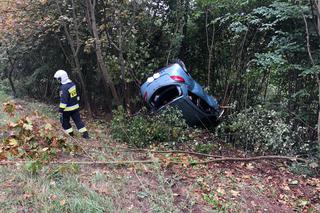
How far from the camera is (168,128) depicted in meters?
8.04

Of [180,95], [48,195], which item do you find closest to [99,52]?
[180,95]

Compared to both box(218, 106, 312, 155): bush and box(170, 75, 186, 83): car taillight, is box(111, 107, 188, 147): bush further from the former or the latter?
box(218, 106, 312, 155): bush

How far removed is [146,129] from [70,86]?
2041mm

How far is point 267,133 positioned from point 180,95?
7.74 ft

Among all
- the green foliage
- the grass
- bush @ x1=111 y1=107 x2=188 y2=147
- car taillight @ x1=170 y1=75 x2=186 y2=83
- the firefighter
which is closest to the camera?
the grass

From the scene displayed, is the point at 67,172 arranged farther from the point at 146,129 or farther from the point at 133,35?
the point at 133,35

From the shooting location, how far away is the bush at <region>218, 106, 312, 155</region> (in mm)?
6469

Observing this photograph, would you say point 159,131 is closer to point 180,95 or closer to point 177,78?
point 180,95

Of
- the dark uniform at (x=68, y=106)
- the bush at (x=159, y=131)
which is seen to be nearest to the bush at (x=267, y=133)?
the bush at (x=159, y=131)

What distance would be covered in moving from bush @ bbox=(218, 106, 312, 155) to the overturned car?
0.88 metres

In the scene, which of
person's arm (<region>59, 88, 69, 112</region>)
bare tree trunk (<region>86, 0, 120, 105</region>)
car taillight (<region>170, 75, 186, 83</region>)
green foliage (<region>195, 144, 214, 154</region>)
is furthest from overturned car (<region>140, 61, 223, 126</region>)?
person's arm (<region>59, 88, 69, 112</region>)

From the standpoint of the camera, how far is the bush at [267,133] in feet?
21.2

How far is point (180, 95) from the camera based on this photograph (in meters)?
8.16

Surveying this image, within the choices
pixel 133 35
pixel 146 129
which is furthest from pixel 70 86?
pixel 133 35
